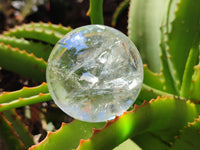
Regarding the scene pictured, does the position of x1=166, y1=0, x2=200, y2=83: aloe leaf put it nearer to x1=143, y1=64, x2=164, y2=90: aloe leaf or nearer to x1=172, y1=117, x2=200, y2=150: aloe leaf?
x1=143, y1=64, x2=164, y2=90: aloe leaf

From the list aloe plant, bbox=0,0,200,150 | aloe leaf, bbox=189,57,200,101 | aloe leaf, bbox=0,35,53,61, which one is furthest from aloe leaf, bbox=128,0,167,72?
aloe leaf, bbox=0,35,53,61

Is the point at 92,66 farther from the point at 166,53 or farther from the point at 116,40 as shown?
the point at 166,53

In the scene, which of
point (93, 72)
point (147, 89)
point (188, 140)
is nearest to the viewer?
point (93, 72)

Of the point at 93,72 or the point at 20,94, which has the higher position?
the point at 93,72

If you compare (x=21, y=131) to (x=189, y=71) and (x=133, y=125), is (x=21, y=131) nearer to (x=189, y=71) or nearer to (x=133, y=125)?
(x=133, y=125)

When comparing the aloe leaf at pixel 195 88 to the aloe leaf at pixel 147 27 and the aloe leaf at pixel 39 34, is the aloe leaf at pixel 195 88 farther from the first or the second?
the aloe leaf at pixel 39 34

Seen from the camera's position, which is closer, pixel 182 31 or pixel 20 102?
pixel 20 102

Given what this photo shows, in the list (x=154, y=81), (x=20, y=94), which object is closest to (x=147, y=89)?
(x=154, y=81)
